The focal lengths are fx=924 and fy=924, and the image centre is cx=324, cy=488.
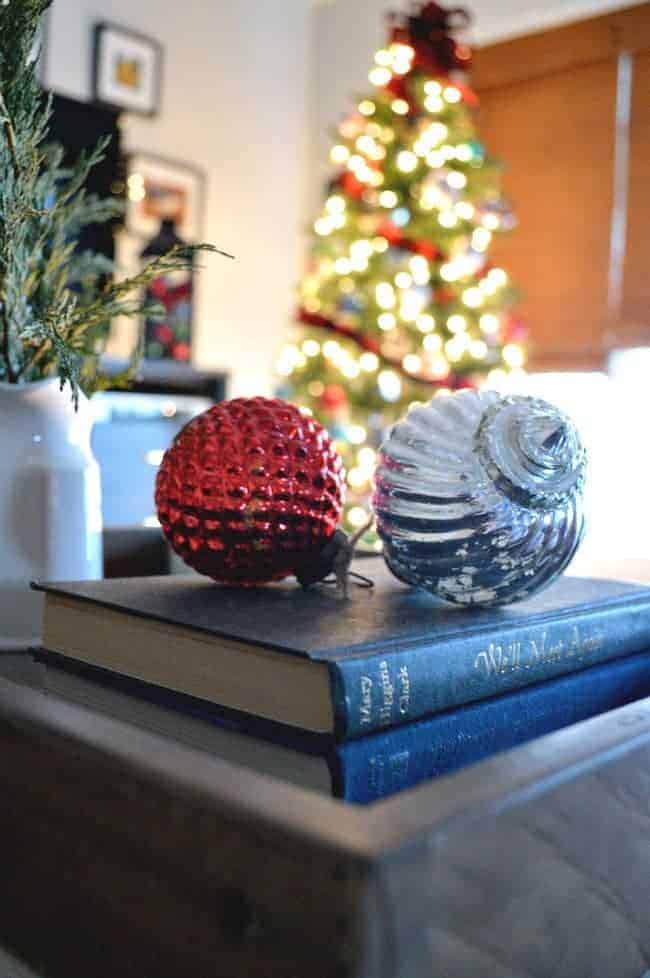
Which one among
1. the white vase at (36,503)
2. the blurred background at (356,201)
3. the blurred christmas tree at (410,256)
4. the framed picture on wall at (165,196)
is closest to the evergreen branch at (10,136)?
the white vase at (36,503)

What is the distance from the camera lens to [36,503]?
21.0 inches

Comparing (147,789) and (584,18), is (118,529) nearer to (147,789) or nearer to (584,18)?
(147,789)

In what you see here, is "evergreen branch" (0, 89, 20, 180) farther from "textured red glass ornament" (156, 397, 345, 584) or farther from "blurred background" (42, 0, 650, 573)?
"blurred background" (42, 0, 650, 573)

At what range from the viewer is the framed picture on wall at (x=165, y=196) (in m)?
3.44

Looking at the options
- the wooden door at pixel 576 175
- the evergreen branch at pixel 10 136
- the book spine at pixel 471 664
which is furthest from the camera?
the wooden door at pixel 576 175

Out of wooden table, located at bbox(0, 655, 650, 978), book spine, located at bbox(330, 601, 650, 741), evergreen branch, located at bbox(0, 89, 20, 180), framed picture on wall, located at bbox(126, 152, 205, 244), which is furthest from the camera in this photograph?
framed picture on wall, located at bbox(126, 152, 205, 244)

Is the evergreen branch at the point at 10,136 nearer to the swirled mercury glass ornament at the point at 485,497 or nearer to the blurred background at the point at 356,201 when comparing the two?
the swirled mercury glass ornament at the point at 485,497

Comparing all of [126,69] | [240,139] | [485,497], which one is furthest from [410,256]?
[485,497]

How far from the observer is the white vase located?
53 centimetres

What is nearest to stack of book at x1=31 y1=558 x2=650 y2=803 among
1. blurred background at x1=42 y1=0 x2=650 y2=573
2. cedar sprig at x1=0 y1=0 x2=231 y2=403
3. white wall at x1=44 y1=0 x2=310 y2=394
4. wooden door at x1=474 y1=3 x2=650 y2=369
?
cedar sprig at x1=0 y1=0 x2=231 y2=403

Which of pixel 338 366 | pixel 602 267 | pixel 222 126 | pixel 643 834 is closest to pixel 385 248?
pixel 338 366

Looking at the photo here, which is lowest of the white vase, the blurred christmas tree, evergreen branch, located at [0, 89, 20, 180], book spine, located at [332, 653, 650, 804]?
book spine, located at [332, 653, 650, 804]

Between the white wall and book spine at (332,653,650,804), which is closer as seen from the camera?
book spine at (332,653,650,804)

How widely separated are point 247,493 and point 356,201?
9.27 feet
